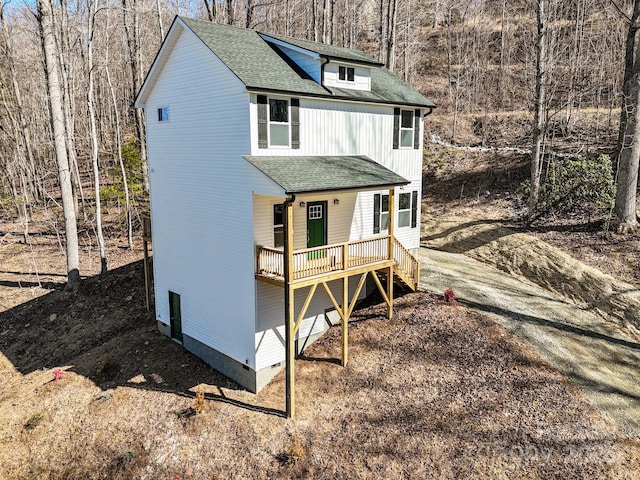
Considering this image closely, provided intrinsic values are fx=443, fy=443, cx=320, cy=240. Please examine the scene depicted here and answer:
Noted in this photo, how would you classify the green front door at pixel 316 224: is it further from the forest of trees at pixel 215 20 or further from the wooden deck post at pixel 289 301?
the forest of trees at pixel 215 20

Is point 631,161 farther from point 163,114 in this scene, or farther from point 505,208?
point 163,114

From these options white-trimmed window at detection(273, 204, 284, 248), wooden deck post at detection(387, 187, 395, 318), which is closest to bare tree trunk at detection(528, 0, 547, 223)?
wooden deck post at detection(387, 187, 395, 318)

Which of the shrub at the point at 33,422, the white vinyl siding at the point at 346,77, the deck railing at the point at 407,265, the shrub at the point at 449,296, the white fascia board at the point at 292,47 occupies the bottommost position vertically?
the shrub at the point at 33,422

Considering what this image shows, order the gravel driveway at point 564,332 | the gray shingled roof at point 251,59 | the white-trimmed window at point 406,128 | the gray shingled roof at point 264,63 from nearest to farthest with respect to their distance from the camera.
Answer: the gravel driveway at point 564,332 < the gray shingled roof at point 251,59 < the gray shingled roof at point 264,63 < the white-trimmed window at point 406,128

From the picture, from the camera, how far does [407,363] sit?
13094 mm

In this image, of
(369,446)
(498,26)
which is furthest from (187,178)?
(498,26)

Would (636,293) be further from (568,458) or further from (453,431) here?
(453,431)

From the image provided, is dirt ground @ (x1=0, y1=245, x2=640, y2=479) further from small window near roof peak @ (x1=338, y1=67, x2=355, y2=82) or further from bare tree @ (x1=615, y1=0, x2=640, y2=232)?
bare tree @ (x1=615, y1=0, x2=640, y2=232)

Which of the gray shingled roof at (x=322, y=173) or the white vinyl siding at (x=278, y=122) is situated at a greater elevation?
the white vinyl siding at (x=278, y=122)

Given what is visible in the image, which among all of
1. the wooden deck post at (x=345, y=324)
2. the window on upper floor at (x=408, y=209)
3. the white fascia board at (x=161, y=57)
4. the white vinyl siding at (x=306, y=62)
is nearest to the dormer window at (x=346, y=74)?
the white vinyl siding at (x=306, y=62)

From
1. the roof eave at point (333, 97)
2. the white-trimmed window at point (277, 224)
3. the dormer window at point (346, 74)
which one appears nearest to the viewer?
the roof eave at point (333, 97)

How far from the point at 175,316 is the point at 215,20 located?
64.2 feet

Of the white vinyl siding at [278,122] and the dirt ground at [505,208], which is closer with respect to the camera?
the white vinyl siding at [278,122]

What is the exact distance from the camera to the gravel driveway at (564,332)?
11.5 metres
